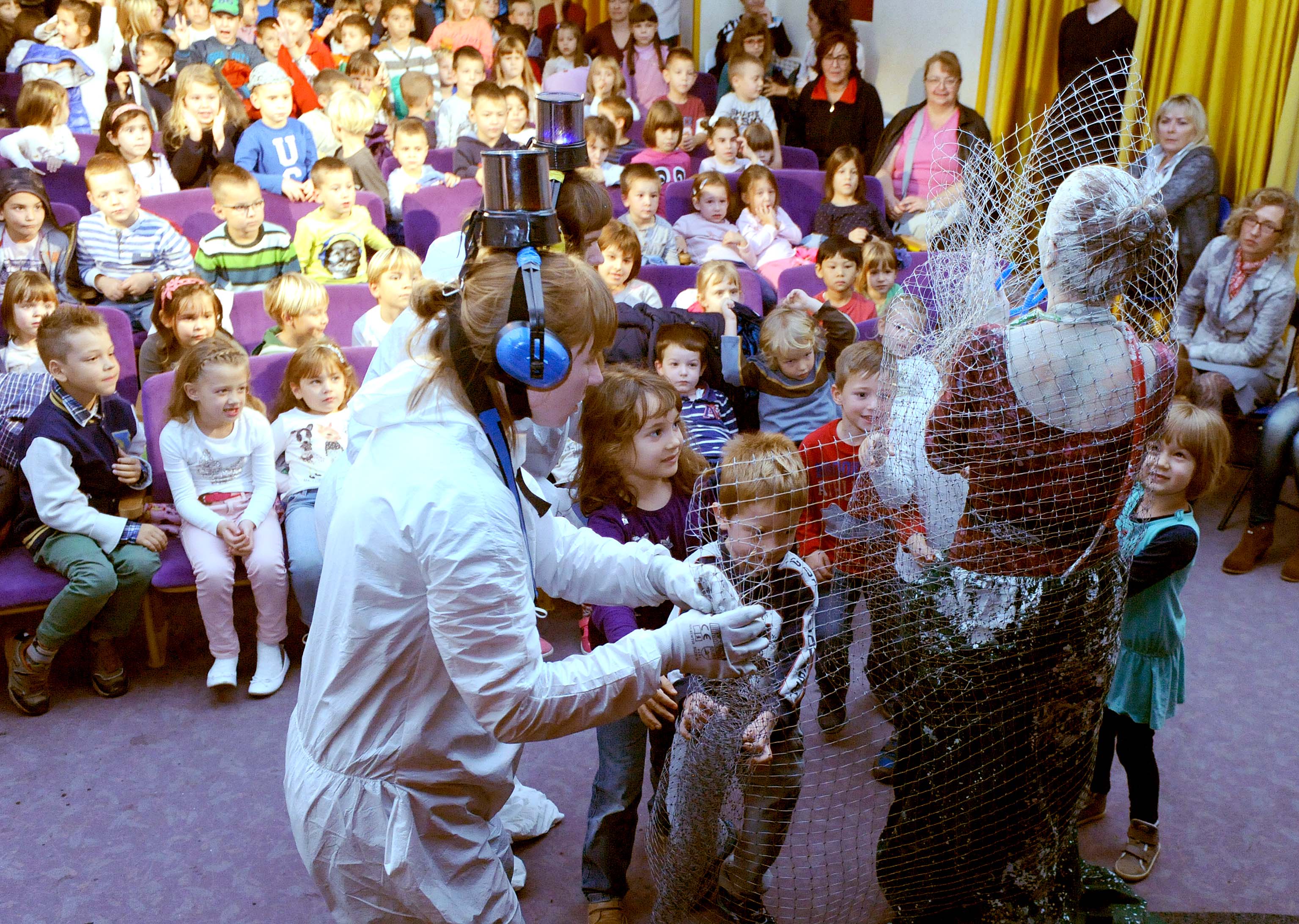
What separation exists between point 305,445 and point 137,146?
2.52m

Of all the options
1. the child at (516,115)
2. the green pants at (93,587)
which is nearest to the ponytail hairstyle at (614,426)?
the green pants at (93,587)

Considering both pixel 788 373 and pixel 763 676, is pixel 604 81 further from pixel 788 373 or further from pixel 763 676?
pixel 763 676

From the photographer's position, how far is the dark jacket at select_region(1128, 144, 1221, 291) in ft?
17.0

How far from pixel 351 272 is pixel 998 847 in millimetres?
3895

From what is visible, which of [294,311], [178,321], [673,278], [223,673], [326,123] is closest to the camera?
[223,673]

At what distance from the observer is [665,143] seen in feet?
20.9

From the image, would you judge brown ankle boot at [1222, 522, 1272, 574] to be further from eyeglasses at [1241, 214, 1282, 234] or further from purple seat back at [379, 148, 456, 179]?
purple seat back at [379, 148, 456, 179]

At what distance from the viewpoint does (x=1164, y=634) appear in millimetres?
2588

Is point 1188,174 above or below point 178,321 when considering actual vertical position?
above

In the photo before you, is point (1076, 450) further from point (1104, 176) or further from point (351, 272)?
point (351, 272)

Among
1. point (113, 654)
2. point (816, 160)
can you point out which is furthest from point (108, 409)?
point (816, 160)

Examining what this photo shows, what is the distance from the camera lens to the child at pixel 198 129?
554cm

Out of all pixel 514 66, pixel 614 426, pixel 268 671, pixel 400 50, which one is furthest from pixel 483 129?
pixel 614 426

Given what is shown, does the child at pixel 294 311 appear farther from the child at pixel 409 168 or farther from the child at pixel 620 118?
the child at pixel 620 118
